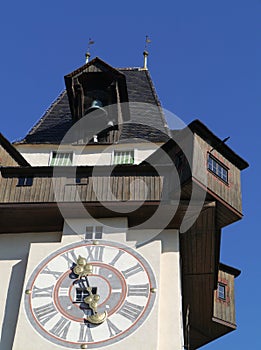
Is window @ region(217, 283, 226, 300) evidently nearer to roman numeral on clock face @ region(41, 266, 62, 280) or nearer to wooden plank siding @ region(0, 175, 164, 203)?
wooden plank siding @ region(0, 175, 164, 203)

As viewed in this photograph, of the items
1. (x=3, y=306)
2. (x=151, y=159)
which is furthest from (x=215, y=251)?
(x=3, y=306)

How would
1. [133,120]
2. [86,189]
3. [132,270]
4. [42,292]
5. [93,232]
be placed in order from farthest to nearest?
[133,120] < [86,189] < [93,232] < [132,270] < [42,292]

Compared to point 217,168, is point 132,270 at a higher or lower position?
lower

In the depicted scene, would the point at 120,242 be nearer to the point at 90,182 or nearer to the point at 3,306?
the point at 90,182

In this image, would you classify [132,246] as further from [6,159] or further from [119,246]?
[6,159]

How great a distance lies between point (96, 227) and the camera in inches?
586

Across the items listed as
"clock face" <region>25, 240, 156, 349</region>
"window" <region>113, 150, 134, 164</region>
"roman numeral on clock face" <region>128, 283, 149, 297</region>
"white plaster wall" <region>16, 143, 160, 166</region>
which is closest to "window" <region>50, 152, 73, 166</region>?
"white plaster wall" <region>16, 143, 160, 166</region>

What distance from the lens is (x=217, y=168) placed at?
15375mm

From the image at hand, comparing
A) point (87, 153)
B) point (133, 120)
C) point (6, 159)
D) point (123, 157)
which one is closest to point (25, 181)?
point (6, 159)

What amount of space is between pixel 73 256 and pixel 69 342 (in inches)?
75.4

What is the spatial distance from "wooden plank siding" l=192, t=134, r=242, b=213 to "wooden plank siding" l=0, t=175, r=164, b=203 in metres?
0.86

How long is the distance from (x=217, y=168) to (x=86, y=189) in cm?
268

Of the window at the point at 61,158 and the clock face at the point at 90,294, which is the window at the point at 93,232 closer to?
the clock face at the point at 90,294

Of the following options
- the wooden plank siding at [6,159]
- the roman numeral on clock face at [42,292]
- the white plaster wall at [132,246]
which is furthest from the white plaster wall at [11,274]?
the wooden plank siding at [6,159]
